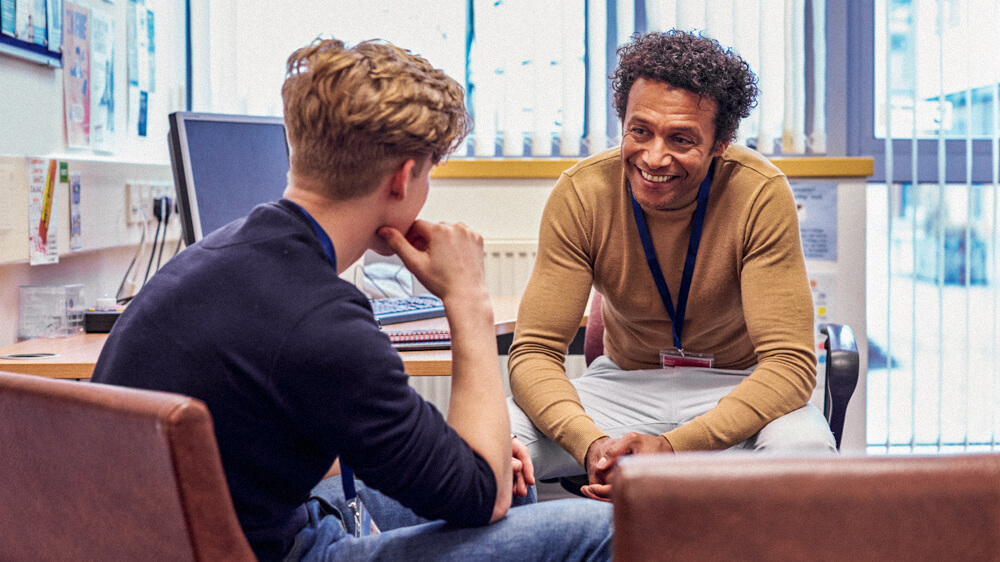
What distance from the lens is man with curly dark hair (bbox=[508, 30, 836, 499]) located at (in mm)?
1522

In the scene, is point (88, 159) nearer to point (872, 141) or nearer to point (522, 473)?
point (522, 473)

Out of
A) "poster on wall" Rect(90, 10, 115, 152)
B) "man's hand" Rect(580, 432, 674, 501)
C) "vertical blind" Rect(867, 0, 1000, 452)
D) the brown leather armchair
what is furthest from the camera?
"vertical blind" Rect(867, 0, 1000, 452)

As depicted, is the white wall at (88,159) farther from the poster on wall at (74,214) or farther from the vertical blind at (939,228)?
the vertical blind at (939,228)

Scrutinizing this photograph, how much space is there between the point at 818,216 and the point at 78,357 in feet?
7.05

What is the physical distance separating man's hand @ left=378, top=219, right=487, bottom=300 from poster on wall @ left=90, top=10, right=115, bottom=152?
1410mm

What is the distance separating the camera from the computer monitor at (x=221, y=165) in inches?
70.9

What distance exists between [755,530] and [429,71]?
0.65 m

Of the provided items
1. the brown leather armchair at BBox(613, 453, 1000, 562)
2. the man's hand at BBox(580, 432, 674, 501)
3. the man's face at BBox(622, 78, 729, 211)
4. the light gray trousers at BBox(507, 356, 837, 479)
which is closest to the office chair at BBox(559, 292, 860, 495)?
the light gray trousers at BBox(507, 356, 837, 479)

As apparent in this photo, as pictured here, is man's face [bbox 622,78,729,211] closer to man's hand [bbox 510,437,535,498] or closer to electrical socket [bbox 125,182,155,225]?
man's hand [bbox 510,437,535,498]

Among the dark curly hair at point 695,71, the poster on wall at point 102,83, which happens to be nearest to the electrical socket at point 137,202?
the poster on wall at point 102,83

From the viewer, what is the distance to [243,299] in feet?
2.78

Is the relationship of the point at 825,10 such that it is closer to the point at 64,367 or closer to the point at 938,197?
the point at 938,197

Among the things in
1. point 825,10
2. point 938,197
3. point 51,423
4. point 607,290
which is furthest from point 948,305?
point 51,423

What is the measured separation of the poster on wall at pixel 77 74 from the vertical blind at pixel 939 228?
2.35 m
